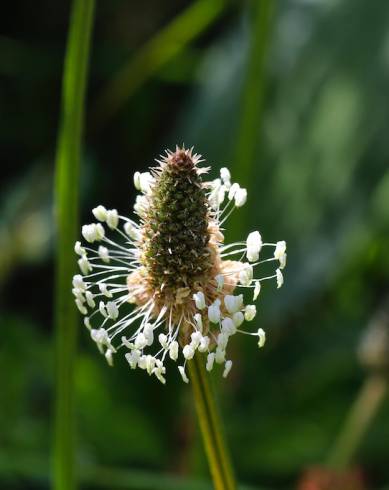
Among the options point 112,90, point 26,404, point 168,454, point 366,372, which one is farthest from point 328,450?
point 112,90

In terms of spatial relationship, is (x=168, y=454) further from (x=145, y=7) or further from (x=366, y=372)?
(x=145, y=7)

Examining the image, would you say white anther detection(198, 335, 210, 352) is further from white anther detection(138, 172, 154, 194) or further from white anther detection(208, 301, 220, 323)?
white anther detection(138, 172, 154, 194)

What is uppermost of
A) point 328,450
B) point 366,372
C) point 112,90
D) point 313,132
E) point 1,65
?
point 1,65

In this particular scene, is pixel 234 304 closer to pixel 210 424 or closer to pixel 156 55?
pixel 210 424

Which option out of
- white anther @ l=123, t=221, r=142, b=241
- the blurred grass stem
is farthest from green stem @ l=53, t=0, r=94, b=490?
the blurred grass stem

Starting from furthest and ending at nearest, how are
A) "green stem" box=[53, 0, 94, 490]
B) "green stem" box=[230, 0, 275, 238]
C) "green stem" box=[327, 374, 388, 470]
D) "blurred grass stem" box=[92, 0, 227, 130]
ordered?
1. "blurred grass stem" box=[92, 0, 227, 130]
2. "green stem" box=[327, 374, 388, 470]
3. "green stem" box=[230, 0, 275, 238]
4. "green stem" box=[53, 0, 94, 490]

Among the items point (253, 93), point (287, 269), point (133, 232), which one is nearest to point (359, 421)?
point (287, 269)

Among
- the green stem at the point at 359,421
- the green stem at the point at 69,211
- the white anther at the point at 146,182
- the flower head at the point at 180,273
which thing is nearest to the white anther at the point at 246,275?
the flower head at the point at 180,273
